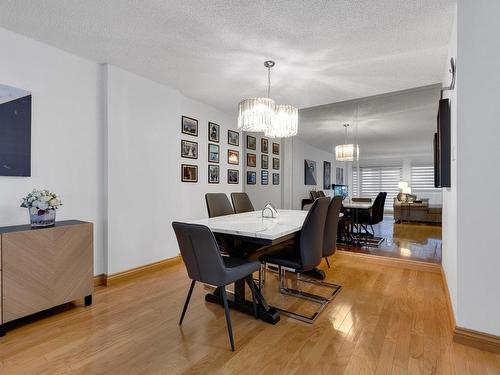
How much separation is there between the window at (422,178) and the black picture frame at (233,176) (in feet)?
9.18

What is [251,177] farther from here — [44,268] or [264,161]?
[44,268]

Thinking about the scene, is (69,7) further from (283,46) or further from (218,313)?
(218,313)

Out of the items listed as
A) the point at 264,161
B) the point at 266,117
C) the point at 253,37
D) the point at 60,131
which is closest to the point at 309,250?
the point at 266,117

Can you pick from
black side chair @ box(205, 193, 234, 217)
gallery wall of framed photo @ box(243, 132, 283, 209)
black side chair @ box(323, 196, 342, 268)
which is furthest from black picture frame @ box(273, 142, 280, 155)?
black side chair @ box(323, 196, 342, 268)

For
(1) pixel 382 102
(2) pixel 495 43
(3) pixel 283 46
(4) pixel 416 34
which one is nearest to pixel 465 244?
(2) pixel 495 43

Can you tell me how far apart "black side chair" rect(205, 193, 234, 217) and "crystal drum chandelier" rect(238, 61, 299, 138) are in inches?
36.2

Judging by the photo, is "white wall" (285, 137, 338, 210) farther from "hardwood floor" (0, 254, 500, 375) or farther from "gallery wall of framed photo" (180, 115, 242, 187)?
"hardwood floor" (0, 254, 500, 375)

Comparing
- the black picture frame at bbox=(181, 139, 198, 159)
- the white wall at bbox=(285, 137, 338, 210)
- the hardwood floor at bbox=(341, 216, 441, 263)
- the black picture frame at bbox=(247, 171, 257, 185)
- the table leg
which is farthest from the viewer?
the black picture frame at bbox=(247, 171, 257, 185)

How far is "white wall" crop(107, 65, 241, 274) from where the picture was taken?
2.87 m

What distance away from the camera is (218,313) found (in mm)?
2156

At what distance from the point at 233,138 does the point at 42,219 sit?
3111 mm

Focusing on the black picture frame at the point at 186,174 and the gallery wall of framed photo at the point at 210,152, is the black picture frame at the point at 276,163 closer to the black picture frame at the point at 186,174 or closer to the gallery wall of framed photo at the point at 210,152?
the gallery wall of framed photo at the point at 210,152

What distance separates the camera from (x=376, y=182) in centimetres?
429

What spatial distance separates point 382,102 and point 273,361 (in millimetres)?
3643
